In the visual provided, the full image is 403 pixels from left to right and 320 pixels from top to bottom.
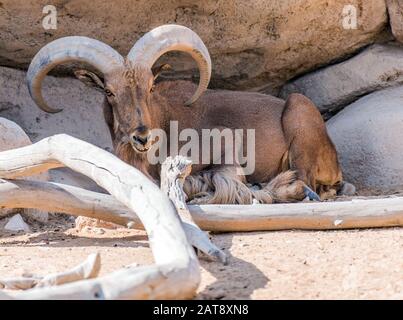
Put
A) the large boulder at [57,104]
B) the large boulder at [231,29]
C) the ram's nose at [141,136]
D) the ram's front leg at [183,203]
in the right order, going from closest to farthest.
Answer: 1. the ram's front leg at [183,203]
2. the ram's nose at [141,136]
3. the large boulder at [231,29]
4. the large boulder at [57,104]

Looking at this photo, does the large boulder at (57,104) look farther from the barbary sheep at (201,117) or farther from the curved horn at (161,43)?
the curved horn at (161,43)

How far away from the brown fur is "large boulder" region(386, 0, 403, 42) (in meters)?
1.19

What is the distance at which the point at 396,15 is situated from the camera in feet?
26.8

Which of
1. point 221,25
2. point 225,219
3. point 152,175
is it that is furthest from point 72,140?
point 221,25

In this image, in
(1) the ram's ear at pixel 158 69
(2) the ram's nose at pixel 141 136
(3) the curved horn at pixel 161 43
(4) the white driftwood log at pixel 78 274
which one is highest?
(3) the curved horn at pixel 161 43

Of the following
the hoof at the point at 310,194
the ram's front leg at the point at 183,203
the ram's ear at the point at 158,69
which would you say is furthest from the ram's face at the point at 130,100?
the hoof at the point at 310,194

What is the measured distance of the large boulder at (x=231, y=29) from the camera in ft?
25.1

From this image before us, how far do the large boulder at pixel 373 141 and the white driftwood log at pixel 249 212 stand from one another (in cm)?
217

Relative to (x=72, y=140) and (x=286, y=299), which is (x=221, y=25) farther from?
(x=286, y=299)

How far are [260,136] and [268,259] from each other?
305cm

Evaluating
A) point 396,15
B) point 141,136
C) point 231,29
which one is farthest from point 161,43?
point 396,15
